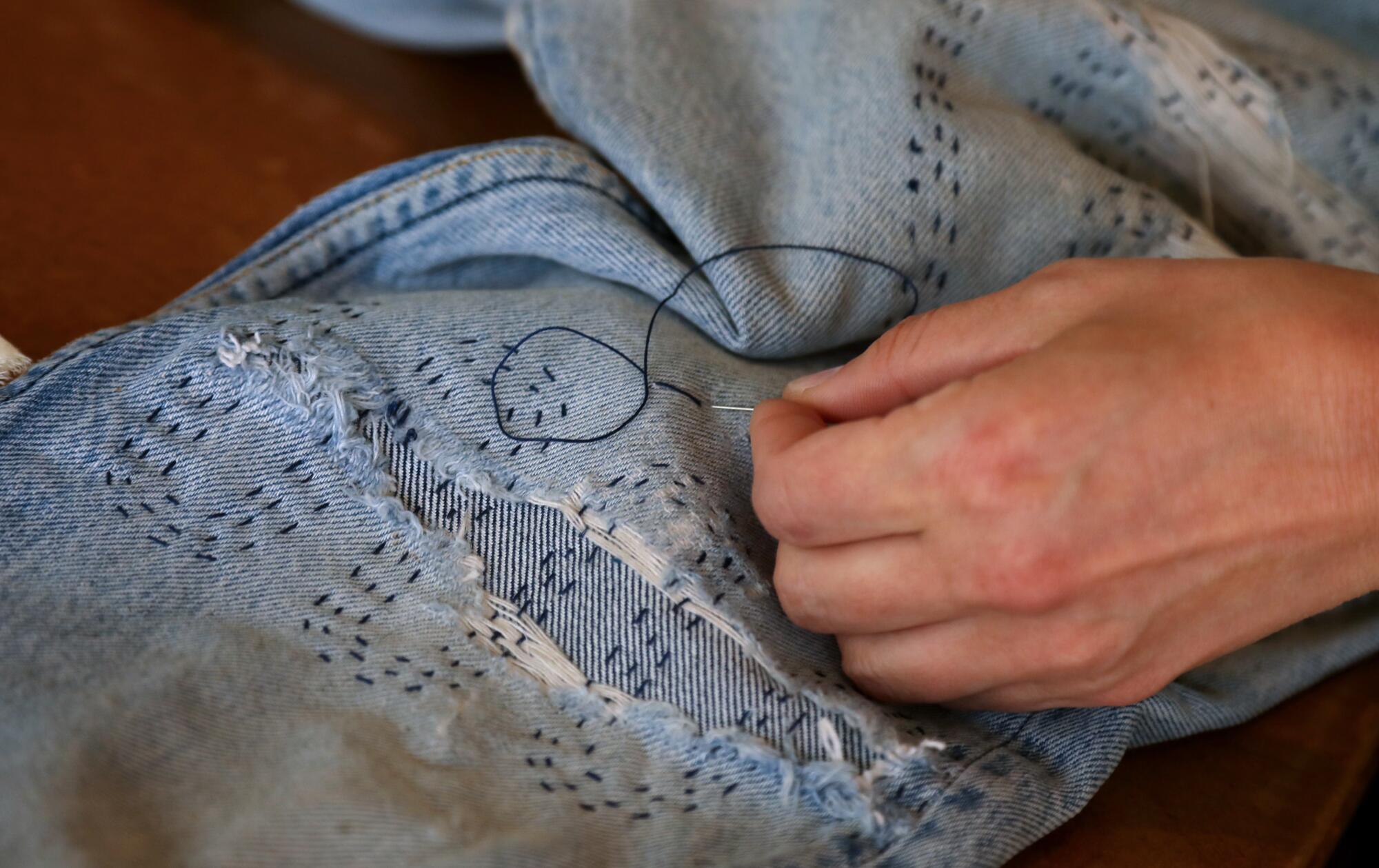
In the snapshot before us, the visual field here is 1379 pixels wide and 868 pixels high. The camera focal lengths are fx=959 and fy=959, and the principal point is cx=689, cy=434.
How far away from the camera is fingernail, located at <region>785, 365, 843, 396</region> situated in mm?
664

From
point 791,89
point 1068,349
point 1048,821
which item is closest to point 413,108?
point 791,89

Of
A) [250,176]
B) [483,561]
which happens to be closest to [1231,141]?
[483,561]

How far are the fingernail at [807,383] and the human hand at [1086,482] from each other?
→ 0.02m

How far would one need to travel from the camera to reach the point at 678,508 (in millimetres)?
640

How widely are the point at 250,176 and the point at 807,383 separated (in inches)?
27.6

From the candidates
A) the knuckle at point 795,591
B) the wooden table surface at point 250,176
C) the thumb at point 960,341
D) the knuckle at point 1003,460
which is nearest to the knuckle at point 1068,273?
the thumb at point 960,341

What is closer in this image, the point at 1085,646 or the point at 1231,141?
the point at 1085,646

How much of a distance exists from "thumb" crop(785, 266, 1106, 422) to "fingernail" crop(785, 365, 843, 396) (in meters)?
0.02

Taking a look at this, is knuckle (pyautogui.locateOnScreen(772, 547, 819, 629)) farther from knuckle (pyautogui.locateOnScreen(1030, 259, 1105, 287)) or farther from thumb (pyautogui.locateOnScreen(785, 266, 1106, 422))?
knuckle (pyautogui.locateOnScreen(1030, 259, 1105, 287))

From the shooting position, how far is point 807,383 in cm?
67

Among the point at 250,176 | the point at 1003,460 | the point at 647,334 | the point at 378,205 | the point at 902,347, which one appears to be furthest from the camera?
the point at 250,176

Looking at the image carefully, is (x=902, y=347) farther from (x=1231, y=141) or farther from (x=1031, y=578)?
(x=1231, y=141)

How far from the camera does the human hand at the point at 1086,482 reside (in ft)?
1.70

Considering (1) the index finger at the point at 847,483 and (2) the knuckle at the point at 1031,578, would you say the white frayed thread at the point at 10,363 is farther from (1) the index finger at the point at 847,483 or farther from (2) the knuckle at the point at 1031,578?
(2) the knuckle at the point at 1031,578
